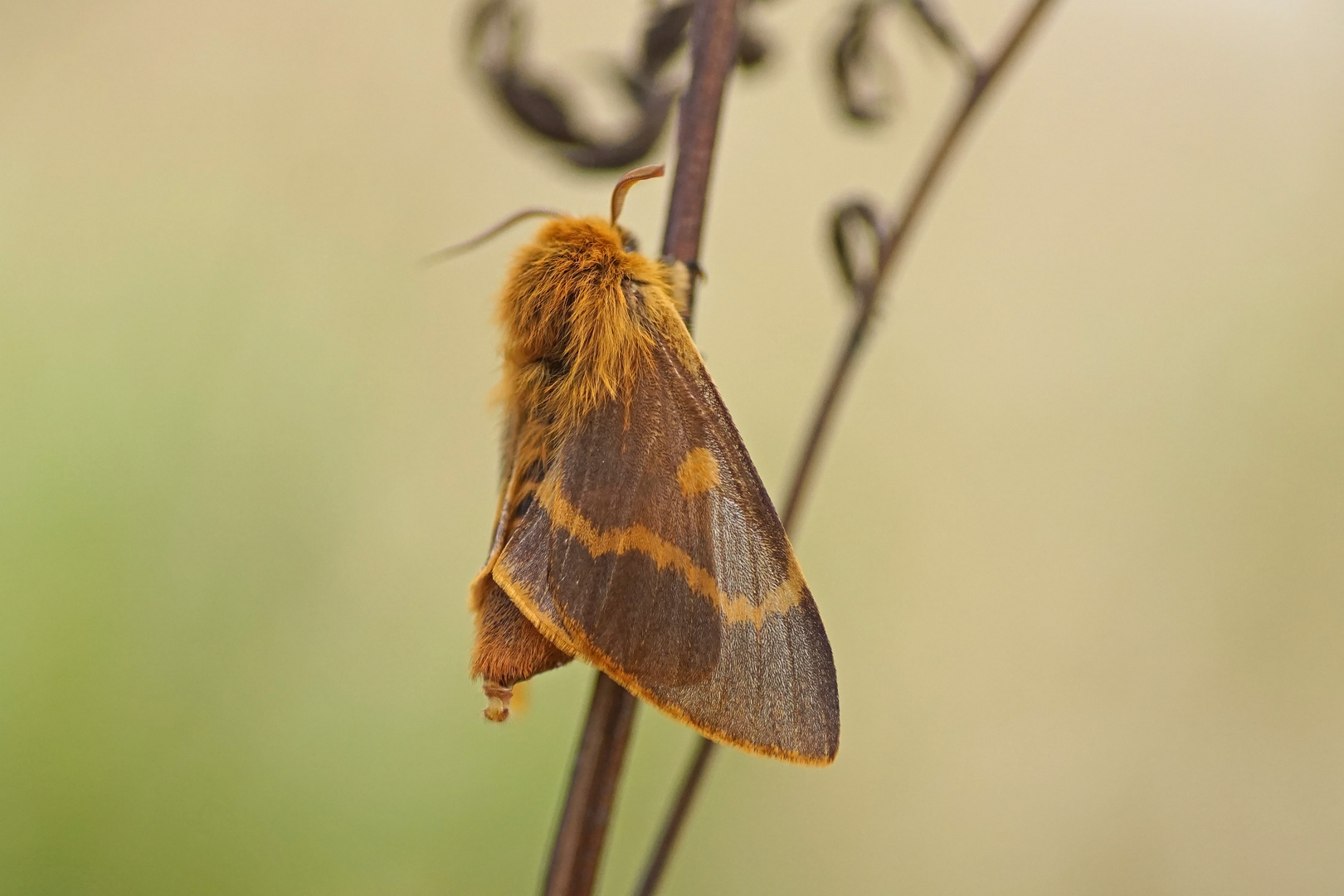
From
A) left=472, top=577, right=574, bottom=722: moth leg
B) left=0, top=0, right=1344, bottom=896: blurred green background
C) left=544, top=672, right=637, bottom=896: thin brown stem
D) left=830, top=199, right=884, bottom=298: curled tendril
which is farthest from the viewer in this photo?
left=0, top=0, right=1344, bottom=896: blurred green background

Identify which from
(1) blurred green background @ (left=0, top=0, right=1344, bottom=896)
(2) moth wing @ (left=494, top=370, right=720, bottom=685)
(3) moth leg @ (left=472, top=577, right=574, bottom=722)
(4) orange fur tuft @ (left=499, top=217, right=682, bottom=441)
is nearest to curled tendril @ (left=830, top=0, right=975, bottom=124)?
(4) orange fur tuft @ (left=499, top=217, right=682, bottom=441)

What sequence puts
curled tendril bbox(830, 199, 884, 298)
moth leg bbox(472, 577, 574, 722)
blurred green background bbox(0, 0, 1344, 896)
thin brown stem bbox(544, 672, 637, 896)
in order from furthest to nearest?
blurred green background bbox(0, 0, 1344, 896)
curled tendril bbox(830, 199, 884, 298)
moth leg bbox(472, 577, 574, 722)
thin brown stem bbox(544, 672, 637, 896)

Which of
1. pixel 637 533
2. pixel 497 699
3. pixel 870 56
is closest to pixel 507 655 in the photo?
pixel 497 699

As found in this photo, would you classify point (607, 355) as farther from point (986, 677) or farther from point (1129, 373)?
→ point (1129, 373)

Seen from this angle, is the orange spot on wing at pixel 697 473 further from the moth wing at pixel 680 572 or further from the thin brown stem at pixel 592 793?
the thin brown stem at pixel 592 793

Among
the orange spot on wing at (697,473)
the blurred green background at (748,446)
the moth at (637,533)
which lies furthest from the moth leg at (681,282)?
the blurred green background at (748,446)

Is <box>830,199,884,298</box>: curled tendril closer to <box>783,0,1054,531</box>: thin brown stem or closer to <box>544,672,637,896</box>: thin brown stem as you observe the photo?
<box>783,0,1054,531</box>: thin brown stem
